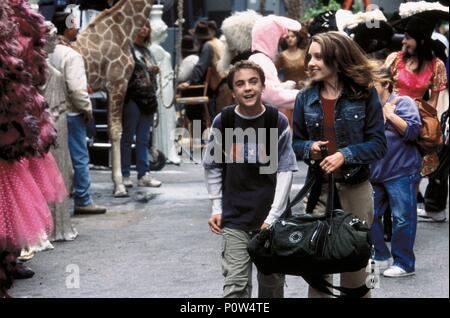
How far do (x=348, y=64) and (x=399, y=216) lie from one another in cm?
243

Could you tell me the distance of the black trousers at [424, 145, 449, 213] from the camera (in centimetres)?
1030

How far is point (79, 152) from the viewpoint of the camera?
10336 millimetres

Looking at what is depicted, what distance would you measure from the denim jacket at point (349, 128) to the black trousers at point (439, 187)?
4770 mm

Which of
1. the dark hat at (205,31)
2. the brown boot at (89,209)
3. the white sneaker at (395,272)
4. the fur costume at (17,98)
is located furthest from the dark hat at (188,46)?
the fur costume at (17,98)

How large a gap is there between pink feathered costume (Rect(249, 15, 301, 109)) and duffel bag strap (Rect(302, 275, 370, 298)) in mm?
2435

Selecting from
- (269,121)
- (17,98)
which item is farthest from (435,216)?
(17,98)

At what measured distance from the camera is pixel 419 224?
10.3 metres

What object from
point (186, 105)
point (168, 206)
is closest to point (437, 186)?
point (168, 206)

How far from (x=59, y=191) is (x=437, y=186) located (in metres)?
4.15

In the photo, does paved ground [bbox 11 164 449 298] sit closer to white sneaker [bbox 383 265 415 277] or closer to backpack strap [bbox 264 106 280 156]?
white sneaker [bbox 383 265 415 277]

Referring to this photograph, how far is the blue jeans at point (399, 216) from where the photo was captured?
7656 mm

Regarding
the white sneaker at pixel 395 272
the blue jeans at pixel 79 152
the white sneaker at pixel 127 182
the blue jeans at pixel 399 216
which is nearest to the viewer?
the blue jeans at pixel 399 216

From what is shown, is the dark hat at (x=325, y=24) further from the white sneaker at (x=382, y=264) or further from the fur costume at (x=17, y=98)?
the fur costume at (x=17, y=98)
